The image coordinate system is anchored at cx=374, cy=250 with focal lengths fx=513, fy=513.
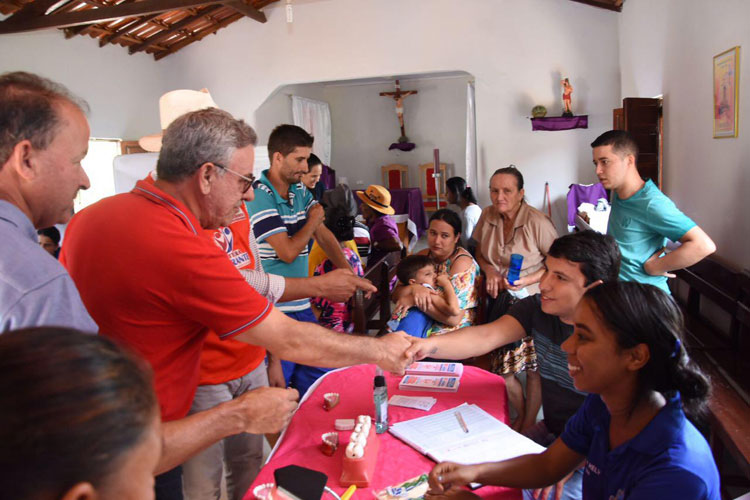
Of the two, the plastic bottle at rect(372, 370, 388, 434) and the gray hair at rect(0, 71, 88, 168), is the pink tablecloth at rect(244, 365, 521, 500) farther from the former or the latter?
the gray hair at rect(0, 71, 88, 168)

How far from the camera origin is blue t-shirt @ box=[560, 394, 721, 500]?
1.04 m

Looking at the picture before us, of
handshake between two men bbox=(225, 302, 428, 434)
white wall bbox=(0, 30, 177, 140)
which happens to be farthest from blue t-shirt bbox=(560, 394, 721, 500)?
white wall bbox=(0, 30, 177, 140)

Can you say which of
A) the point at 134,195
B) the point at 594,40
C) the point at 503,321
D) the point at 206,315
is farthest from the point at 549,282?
the point at 594,40

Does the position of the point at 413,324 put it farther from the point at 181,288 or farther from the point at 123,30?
the point at 123,30

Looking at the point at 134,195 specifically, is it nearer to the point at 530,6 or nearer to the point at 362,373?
the point at 362,373

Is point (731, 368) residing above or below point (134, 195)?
below

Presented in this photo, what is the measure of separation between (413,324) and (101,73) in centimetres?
643

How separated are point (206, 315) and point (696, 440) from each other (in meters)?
1.17

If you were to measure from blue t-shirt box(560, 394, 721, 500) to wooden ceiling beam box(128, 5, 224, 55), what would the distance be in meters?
7.57

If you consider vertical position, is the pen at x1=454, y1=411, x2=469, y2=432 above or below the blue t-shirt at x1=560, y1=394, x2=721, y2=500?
below

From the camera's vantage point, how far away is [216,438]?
125 centimetres

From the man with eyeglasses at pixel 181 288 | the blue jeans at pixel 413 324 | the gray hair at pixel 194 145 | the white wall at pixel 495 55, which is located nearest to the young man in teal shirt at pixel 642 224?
the blue jeans at pixel 413 324

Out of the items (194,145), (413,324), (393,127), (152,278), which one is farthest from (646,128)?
(393,127)

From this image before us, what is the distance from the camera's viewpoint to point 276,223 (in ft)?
8.50
